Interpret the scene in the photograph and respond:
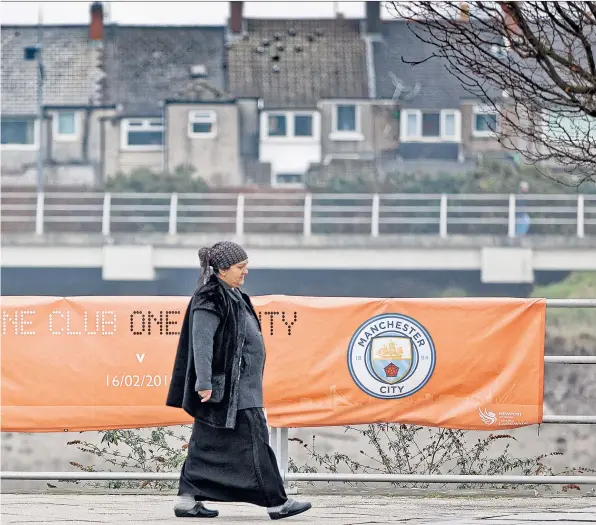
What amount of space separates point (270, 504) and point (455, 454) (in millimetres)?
2399

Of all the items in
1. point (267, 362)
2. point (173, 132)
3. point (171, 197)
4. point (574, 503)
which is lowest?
point (574, 503)

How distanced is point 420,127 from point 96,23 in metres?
17.5

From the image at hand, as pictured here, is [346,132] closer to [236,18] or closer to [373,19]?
[373,19]

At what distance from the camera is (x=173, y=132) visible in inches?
2601

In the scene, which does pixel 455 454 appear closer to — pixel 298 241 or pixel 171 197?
pixel 298 241

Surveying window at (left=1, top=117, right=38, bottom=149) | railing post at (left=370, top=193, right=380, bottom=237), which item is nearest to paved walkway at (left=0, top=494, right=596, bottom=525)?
railing post at (left=370, top=193, right=380, bottom=237)

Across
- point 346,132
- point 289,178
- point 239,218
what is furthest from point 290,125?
point 239,218

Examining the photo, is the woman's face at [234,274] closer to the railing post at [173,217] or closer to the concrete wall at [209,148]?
the railing post at [173,217]

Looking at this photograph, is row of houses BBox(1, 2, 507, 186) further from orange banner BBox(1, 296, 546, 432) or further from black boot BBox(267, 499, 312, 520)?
black boot BBox(267, 499, 312, 520)

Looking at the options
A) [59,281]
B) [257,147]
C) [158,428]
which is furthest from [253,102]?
[158,428]

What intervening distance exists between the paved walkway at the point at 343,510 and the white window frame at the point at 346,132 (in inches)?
2342

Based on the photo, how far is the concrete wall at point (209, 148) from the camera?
65250 millimetres

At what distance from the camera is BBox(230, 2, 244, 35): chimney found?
6981cm

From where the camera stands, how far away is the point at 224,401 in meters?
7.14
